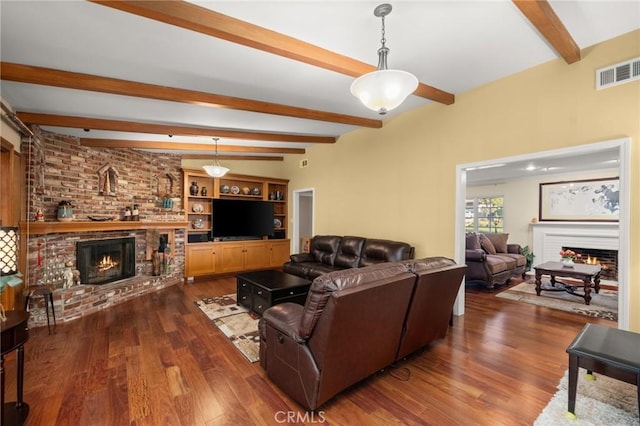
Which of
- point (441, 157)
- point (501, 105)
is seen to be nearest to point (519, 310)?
point (441, 157)

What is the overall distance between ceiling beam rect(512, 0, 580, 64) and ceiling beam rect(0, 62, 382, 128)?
8.07 ft

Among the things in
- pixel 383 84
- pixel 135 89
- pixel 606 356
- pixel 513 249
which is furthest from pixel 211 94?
pixel 513 249

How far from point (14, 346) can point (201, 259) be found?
14.3 ft

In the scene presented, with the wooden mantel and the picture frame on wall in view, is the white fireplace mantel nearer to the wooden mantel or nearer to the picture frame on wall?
the picture frame on wall

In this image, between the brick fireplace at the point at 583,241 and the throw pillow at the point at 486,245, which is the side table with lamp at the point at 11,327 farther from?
the brick fireplace at the point at 583,241

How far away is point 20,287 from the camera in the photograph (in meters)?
3.45

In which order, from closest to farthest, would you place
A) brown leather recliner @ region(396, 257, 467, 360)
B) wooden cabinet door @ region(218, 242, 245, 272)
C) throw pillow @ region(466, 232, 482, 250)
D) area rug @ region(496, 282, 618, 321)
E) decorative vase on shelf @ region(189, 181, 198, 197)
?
brown leather recliner @ region(396, 257, 467, 360) → area rug @ region(496, 282, 618, 321) → throw pillow @ region(466, 232, 482, 250) → decorative vase on shelf @ region(189, 181, 198, 197) → wooden cabinet door @ region(218, 242, 245, 272)

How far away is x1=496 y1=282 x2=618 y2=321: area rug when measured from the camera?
4031mm

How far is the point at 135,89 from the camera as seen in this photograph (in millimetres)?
2875

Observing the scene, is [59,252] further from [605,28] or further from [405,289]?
[605,28]

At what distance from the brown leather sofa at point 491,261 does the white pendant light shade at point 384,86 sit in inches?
167

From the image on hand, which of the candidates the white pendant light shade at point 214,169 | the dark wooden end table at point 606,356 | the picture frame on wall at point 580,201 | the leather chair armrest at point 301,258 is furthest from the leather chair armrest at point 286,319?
the picture frame on wall at point 580,201

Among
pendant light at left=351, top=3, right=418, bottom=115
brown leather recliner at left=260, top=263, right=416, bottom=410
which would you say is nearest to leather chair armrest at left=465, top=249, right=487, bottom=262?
brown leather recliner at left=260, top=263, right=416, bottom=410

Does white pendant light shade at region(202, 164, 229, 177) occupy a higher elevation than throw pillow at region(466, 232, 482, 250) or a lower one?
higher
